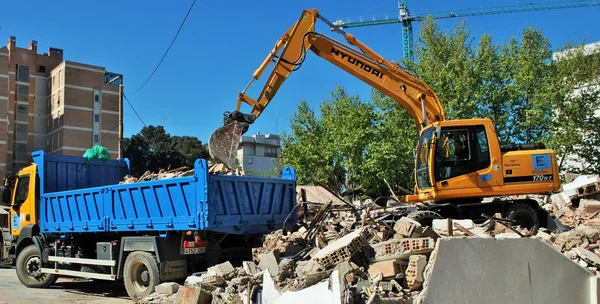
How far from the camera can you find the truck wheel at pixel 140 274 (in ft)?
28.8

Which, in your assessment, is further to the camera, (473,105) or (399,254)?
(473,105)

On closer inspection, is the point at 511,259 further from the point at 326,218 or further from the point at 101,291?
the point at 101,291

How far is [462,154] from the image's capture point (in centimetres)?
1141

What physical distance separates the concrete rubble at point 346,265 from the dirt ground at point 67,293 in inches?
100

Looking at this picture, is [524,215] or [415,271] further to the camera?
[524,215]

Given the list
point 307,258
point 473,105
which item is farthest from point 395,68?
point 473,105

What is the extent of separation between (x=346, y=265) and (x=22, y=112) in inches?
2877

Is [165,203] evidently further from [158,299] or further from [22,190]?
[22,190]

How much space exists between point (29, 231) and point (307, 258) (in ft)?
24.6

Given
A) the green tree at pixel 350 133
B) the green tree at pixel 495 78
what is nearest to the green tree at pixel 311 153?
the green tree at pixel 350 133

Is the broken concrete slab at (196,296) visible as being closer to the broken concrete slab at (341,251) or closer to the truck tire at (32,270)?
the broken concrete slab at (341,251)

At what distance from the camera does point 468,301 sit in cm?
602

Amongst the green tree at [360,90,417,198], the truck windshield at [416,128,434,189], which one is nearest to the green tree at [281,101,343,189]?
the green tree at [360,90,417,198]

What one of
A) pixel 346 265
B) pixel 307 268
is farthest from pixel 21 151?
pixel 346 265
